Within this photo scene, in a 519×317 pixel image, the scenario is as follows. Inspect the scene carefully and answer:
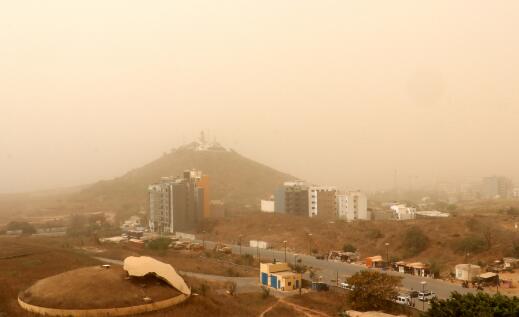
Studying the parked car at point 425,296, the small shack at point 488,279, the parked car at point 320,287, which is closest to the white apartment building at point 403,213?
the small shack at point 488,279

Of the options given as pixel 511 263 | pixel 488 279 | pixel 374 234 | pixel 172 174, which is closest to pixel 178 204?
pixel 374 234

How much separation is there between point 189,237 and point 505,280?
41730 mm

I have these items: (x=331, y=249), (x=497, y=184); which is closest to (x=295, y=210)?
(x=331, y=249)

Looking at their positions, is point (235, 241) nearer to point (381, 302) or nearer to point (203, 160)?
point (381, 302)

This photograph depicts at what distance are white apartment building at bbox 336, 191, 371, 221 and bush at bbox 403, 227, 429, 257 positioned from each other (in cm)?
2468

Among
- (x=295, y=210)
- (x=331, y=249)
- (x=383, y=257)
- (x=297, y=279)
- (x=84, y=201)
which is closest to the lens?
(x=297, y=279)

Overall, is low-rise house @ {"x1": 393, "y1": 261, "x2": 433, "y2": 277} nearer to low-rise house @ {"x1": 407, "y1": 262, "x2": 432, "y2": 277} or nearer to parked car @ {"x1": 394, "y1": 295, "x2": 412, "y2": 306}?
low-rise house @ {"x1": 407, "y1": 262, "x2": 432, "y2": 277}

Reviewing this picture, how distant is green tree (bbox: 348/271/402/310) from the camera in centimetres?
2727

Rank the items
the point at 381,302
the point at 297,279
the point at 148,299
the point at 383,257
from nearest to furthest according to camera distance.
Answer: the point at 148,299 < the point at 381,302 < the point at 297,279 < the point at 383,257

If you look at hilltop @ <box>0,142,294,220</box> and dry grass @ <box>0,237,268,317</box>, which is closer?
dry grass @ <box>0,237,268,317</box>

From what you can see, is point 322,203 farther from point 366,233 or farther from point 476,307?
point 476,307

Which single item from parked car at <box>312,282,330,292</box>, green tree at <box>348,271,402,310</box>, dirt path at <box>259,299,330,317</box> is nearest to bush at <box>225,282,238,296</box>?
dirt path at <box>259,299,330,317</box>

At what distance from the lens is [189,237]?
6619 cm

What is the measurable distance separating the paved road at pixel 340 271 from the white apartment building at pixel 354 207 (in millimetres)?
23272
